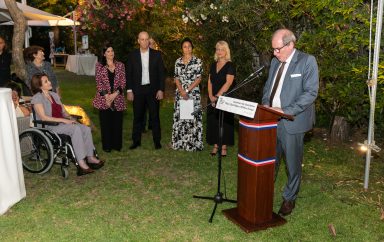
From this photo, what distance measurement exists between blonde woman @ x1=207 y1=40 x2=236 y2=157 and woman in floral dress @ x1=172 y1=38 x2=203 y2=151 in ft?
0.69

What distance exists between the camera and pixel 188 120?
624 centimetres

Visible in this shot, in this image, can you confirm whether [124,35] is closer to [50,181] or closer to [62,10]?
[50,181]

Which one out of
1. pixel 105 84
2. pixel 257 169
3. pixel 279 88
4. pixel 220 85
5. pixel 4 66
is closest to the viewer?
pixel 257 169

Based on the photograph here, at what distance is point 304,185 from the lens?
16.0ft

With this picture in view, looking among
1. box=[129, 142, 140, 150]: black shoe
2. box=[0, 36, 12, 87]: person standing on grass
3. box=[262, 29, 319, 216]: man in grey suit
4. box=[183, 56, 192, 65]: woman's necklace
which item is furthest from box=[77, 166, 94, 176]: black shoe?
box=[0, 36, 12, 87]: person standing on grass

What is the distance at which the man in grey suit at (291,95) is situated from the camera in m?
3.61

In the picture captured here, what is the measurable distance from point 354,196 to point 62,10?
25.2 m

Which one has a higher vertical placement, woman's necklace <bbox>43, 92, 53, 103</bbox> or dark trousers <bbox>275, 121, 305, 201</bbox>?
woman's necklace <bbox>43, 92, 53, 103</bbox>

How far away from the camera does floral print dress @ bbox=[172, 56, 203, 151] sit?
6059 mm

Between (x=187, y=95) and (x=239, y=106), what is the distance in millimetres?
2736

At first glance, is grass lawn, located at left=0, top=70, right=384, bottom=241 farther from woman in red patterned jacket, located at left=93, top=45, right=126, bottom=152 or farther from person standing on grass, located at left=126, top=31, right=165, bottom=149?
person standing on grass, located at left=126, top=31, right=165, bottom=149

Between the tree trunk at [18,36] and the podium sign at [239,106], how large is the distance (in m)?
4.66

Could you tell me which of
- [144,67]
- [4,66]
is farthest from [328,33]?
[4,66]

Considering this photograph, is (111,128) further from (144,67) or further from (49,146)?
(49,146)
